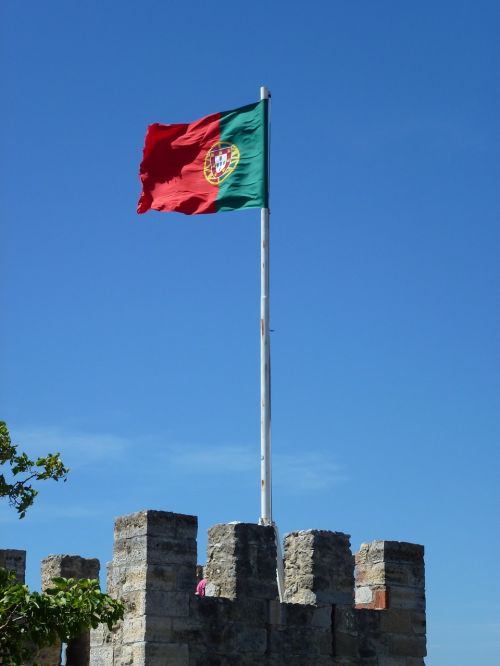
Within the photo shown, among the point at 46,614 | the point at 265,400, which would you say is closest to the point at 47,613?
the point at 46,614

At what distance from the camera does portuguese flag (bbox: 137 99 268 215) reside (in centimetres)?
2155

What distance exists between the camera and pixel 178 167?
22312 millimetres

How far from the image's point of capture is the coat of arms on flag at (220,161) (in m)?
21.8

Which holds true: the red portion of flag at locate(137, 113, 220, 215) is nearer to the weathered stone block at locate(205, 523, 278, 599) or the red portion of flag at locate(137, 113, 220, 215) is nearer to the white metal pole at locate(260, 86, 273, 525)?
the white metal pole at locate(260, 86, 273, 525)

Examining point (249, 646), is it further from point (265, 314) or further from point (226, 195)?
point (226, 195)

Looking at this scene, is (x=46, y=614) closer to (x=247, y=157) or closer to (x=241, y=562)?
(x=241, y=562)

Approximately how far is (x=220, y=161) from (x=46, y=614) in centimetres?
841

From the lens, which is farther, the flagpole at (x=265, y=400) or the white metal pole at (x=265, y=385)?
the white metal pole at (x=265, y=385)

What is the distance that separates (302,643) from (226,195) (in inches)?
262

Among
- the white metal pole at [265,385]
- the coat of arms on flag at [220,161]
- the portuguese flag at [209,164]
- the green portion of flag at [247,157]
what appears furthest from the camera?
the coat of arms on flag at [220,161]

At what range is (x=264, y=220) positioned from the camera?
2094 cm

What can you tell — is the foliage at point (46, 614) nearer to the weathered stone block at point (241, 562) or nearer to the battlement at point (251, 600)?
the battlement at point (251, 600)

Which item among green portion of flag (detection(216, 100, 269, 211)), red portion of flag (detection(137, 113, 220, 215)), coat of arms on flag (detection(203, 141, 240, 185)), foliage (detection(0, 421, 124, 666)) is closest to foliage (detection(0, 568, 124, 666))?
foliage (detection(0, 421, 124, 666))

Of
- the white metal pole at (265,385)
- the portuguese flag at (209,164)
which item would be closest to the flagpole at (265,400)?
the white metal pole at (265,385)
